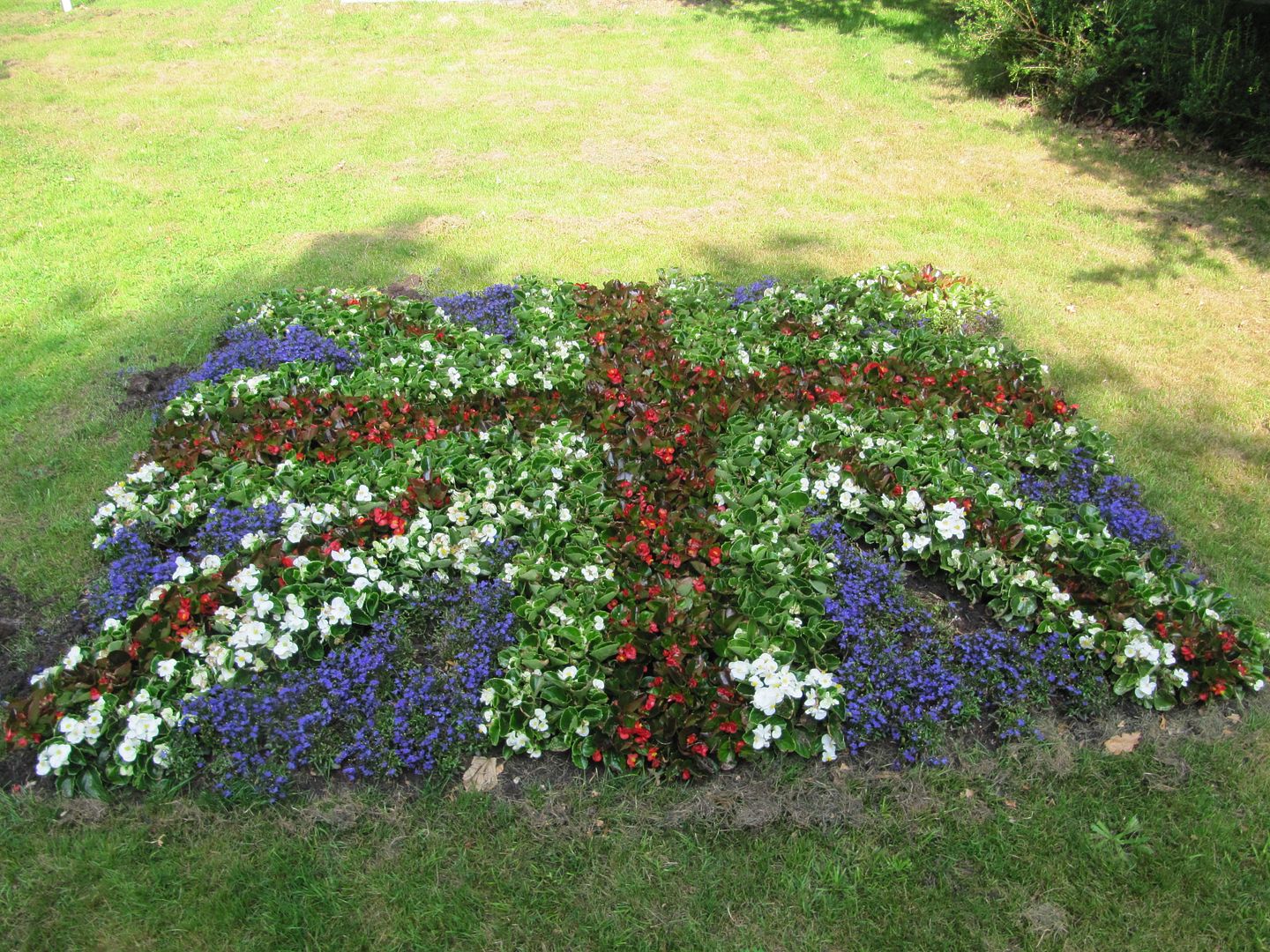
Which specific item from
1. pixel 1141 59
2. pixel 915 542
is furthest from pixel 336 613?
pixel 1141 59

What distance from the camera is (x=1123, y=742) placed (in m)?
3.11

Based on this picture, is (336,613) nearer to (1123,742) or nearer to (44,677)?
Result: (44,677)

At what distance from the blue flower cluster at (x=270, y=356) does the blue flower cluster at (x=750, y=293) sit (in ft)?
8.24

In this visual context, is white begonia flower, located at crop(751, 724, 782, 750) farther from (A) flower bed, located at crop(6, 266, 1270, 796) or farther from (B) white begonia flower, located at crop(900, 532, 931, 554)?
(B) white begonia flower, located at crop(900, 532, 931, 554)

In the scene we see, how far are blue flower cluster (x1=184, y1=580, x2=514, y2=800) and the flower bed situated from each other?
0.01 m

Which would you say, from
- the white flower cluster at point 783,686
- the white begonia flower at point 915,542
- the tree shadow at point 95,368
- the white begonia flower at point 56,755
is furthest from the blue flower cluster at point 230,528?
the white begonia flower at point 915,542

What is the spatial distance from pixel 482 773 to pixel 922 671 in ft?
5.48

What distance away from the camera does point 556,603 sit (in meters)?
3.36

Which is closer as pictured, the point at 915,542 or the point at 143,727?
the point at 143,727

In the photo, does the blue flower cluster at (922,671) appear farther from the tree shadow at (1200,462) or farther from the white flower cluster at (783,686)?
the tree shadow at (1200,462)

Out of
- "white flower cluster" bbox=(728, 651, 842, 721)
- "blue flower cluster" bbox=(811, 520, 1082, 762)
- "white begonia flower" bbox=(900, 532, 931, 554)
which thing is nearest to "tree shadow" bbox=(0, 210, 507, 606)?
"white flower cluster" bbox=(728, 651, 842, 721)

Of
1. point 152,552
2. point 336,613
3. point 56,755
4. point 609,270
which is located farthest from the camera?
point 609,270

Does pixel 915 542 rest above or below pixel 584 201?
below

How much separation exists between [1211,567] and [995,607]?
1302 mm
